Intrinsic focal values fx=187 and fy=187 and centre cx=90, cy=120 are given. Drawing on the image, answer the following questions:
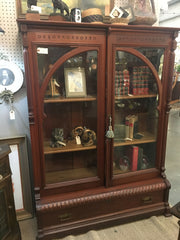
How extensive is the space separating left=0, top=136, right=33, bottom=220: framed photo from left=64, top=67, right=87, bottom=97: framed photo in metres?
0.62

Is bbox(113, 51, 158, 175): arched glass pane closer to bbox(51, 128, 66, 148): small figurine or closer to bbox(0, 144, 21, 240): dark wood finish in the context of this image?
bbox(51, 128, 66, 148): small figurine

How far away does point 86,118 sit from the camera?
169 centimetres

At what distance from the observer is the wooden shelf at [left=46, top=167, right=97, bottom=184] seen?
1.62 meters

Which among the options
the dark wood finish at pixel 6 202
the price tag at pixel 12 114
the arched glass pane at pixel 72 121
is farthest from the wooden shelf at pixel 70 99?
the dark wood finish at pixel 6 202

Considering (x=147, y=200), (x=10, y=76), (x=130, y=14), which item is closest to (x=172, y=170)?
(x=147, y=200)

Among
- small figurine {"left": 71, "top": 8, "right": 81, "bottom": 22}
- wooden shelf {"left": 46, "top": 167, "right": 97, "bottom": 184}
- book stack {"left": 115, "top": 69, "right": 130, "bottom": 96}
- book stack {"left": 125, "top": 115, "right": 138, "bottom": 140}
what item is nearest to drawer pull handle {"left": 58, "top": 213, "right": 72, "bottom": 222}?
wooden shelf {"left": 46, "top": 167, "right": 97, "bottom": 184}

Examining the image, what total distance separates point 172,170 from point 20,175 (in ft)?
7.22

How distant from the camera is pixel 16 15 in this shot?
60.2 inches

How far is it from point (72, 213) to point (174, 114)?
552 centimetres

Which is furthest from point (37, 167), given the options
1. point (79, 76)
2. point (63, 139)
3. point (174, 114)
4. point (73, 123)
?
point (174, 114)

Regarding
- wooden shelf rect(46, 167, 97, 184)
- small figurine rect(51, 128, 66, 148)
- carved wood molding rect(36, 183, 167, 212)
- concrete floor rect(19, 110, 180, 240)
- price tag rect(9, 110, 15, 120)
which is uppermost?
price tag rect(9, 110, 15, 120)

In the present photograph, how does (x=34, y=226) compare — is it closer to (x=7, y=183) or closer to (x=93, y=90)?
(x=7, y=183)

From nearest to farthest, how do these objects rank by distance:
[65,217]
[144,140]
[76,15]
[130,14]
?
[76,15], [130,14], [65,217], [144,140]

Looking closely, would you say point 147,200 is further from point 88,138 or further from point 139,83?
point 139,83
